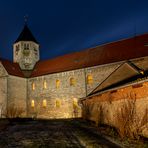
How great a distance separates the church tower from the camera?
1591 inches

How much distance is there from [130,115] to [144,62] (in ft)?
43.4

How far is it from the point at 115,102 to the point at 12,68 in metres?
24.2

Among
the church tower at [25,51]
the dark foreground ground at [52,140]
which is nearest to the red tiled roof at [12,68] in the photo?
the church tower at [25,51]

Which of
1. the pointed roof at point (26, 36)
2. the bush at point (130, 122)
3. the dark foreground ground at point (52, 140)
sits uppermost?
the pointed roof at point (26, 36)

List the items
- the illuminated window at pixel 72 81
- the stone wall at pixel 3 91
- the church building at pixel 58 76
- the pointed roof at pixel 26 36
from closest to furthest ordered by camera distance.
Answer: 1. the church building at pixel 58 76
2. the illuminated window at pixel 72 81
3. the stone wall at pixel 3 91
4. the pointed roof at pixel 26 36

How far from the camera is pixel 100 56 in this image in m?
31.9

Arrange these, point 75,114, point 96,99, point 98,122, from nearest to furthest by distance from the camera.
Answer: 1. point 98,122
2. point 96,99
3. point 75,114

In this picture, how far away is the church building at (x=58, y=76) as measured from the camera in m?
30.0

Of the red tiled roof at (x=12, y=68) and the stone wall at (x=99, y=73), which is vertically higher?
the red tiled roof at (x=12, y=68)

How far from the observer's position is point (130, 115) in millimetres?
13617

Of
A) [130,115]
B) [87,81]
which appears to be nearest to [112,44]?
[87,81]

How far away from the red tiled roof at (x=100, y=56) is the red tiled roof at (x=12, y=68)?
81.1 inches

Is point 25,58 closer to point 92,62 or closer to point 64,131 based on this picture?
point 92,62

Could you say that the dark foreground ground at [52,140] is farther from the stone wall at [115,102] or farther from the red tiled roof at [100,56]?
the red tiled roof at [100,56]
